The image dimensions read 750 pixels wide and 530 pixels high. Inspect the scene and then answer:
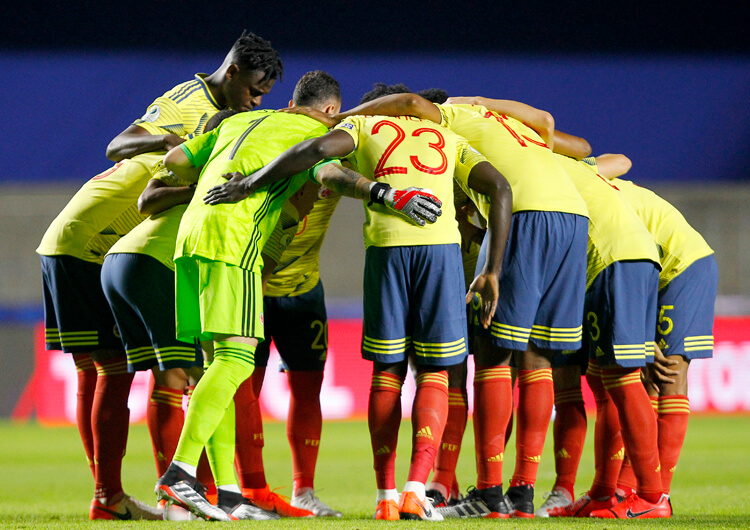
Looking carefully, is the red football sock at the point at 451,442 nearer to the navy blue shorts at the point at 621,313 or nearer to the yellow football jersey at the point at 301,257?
the navy blue shorts at the point at 621,313

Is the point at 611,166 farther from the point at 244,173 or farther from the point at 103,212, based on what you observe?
the point at 103,212

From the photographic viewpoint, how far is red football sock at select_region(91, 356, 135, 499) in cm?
417

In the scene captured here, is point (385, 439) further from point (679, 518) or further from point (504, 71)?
point (504, 71)

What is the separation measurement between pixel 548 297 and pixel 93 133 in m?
10.3

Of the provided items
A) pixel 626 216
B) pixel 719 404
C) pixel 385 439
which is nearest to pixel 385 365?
pixel 385 439

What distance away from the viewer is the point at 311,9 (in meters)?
12.9

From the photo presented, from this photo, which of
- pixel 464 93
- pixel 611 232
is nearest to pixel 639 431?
pixel 611 232

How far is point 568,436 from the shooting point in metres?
4.52

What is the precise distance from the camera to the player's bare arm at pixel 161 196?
413 centimetres

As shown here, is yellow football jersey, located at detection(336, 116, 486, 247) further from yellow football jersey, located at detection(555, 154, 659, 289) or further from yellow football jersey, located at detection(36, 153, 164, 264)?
yellow football jersey, located at detection(36, 153, 164, 264)

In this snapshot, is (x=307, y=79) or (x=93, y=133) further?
(x=93, y=133)

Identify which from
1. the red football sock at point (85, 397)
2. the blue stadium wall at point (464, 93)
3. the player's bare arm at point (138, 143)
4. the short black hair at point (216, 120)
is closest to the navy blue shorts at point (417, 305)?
the short black hair at point (216, 120)

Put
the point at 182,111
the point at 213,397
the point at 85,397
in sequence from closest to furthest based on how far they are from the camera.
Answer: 1. the point at 213,397
2. the point at 85,397
3. the point at 182,111

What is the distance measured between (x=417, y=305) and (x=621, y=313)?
3.30 ft
